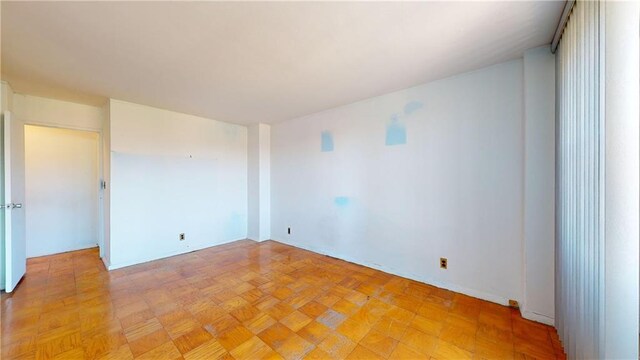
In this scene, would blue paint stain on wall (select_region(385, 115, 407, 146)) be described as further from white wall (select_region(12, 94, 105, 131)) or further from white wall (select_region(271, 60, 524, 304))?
white wall (select_region(12, 94, 105, 131))

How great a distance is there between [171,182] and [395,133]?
11.4 feet

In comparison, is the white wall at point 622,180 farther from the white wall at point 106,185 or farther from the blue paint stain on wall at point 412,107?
the white wall at point 106,185

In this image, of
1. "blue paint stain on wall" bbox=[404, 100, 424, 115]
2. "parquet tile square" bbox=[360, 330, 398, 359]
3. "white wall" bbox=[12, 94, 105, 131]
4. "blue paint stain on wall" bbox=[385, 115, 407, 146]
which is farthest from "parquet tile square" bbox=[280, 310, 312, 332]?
"white wall" bbox=[12, 94, 105, 131]

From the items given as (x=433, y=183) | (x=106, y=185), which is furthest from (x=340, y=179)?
(x=106, y=185)

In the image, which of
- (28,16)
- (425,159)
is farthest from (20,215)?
(425,159)

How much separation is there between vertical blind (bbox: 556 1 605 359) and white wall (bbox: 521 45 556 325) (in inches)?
8.5

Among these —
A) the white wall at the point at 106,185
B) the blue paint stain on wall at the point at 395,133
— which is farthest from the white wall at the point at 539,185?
the white wall at the point at 106,185

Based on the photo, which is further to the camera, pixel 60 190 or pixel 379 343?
pixel 60 190

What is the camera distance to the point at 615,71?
999 mm

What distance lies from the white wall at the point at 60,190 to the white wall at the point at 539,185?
6207 millimetres

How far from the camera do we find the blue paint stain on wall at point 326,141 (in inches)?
141

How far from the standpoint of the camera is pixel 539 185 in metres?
1.90

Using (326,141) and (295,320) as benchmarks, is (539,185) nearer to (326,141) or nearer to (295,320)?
(295,320)

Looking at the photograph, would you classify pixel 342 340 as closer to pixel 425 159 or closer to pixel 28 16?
pixel 425 159
